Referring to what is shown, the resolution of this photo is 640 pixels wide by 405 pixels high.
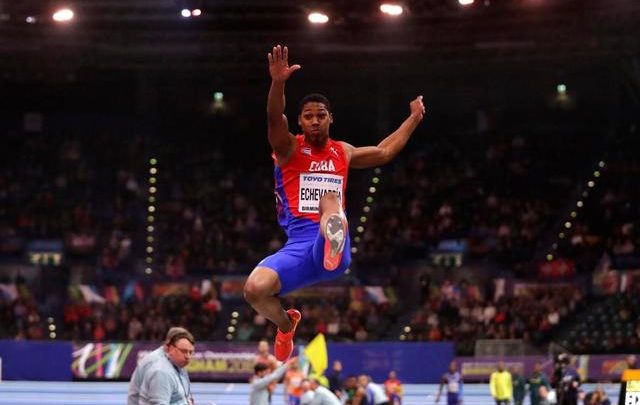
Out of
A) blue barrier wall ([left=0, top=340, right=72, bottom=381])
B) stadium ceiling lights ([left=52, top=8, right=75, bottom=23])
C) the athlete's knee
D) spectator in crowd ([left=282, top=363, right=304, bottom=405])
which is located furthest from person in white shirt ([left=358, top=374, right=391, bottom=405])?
stadium ceiling lights ([left=52, top=8, right=75, bottom=23])

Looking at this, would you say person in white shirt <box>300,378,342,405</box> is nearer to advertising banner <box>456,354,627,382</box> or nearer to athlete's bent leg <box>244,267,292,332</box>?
athlete's bent leg <box>244,267,292,332</box>

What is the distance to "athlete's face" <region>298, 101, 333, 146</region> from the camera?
793 centimetres

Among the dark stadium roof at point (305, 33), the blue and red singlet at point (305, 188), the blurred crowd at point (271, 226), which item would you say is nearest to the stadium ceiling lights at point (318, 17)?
the dark stadium roof at point (305, 33)

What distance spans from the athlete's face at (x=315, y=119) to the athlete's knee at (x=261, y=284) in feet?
3.24

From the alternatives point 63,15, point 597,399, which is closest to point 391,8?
point 63,15

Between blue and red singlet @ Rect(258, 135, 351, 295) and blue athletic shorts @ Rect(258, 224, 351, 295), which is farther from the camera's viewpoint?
blue and red singlet @ Rect(258, 135, 351, 295)

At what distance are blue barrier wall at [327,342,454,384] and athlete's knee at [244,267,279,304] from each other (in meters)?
19.3

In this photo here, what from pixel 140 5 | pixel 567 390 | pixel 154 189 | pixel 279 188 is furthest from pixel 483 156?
pixel 279 188

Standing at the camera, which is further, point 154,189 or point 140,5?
point 154,189

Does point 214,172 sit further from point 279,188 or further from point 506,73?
point 279,188

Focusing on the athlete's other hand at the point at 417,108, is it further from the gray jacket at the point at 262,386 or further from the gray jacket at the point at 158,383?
the gray jacket at the point at 262,386

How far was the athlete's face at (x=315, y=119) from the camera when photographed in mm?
7934

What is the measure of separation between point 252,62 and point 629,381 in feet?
92.7

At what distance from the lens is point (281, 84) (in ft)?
24.5
